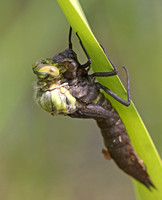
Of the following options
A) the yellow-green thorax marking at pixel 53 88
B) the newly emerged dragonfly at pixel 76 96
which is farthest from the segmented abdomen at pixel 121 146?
the yellow-green thorax marking at pixel 53 88

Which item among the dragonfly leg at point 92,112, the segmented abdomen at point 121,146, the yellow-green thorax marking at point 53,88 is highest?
the yellow-green thorax marking at point 53,88

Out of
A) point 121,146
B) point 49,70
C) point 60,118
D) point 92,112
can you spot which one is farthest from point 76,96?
point 60,118

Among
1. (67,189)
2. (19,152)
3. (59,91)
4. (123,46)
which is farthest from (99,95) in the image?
(67,189)

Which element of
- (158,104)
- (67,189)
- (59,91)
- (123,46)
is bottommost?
(67,189)

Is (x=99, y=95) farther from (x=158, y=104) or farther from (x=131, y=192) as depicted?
(x=131, y=192)

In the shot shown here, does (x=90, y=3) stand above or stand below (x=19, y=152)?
above

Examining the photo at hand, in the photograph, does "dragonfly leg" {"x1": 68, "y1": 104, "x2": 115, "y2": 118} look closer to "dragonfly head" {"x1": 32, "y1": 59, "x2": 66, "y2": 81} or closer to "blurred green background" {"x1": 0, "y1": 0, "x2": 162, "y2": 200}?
"dragonfly head" {"x1": 32, "y1": 59, "x2": 66, "y2": 81}

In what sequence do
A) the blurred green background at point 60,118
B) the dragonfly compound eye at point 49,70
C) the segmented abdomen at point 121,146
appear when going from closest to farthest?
the dragonfly compound eye at point 49,70, the segmented abdomen at point 121,146, the blurred green background at point 60,118

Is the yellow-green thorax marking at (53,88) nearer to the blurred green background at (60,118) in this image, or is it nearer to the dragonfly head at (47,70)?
the dragonfly head at (47,70)

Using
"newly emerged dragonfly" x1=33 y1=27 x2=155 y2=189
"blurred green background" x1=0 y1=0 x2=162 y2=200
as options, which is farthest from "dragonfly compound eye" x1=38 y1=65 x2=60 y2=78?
"blurred green background" x1=0 y1=0 x2=162 y2=200
